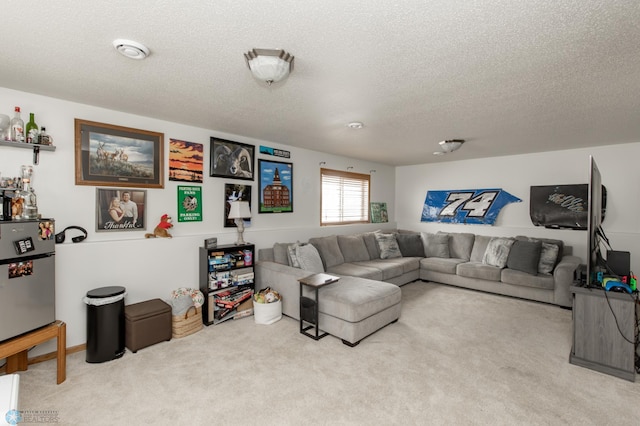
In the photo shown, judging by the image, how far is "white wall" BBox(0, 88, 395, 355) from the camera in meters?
2.65

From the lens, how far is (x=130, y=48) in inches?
68.9

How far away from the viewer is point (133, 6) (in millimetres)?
1408

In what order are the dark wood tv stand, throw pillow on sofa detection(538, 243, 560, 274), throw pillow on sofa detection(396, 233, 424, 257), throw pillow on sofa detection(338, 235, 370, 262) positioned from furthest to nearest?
throw pillow on sofa detection(396, 233, 424, 257)
throw pillow on sofa detection(338, 235, 370, 262)
throw pillow on sofa detection(538, 243, 560, 274)
the dark wood tv stand

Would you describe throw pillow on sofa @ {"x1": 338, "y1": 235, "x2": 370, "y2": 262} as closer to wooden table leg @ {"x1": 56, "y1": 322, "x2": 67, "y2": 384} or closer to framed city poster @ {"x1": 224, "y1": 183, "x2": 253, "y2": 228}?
framed city poster @ {"x1": 224, "y1": 183, "x2": 253, "y2": 228}

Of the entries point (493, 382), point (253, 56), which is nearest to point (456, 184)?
point (493, 382)

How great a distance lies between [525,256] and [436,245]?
1487mm

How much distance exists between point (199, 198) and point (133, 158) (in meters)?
0.82

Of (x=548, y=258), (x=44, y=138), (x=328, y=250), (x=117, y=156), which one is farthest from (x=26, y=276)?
(x=548, y=258)

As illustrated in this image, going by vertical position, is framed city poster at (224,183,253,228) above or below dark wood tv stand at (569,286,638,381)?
above

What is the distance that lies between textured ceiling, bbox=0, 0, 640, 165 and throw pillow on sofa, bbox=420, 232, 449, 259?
266cm

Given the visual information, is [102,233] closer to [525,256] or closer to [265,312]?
[265,312]

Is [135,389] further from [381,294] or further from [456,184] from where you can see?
[456,184]

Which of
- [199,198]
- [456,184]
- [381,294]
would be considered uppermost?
[456,184]

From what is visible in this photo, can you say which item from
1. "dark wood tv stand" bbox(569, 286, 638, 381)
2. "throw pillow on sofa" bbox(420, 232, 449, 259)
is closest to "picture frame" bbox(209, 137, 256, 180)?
"throw pillow on sofa" bbox(420, 232, 449, 259)
